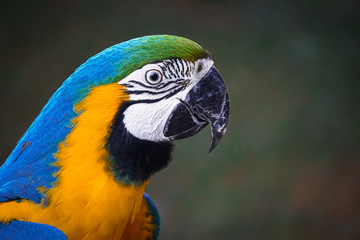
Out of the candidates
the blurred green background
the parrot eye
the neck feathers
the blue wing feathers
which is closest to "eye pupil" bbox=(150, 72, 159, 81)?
the parrot eye

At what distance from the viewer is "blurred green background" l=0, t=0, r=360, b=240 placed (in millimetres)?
4164

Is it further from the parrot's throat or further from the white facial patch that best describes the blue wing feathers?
the white facial patch

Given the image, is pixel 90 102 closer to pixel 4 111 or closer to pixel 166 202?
pixel 166 202

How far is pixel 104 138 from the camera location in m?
1.45

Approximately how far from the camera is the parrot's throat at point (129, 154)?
1.47 metres

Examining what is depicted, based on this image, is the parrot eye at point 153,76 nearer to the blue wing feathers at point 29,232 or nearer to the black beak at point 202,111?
the black beak at point 202,111

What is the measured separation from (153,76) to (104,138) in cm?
28

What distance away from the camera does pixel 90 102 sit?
1.44m

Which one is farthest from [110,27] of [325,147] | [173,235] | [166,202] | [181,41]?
[181,41]

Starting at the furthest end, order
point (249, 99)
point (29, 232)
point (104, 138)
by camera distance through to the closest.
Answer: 1. point (249, 99)
2. point (104, 138)
3. point (29, 232)

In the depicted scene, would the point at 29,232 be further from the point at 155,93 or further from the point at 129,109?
the point at 155,93

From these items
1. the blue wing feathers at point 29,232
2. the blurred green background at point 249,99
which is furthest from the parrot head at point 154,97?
the blurred green background at point 249,99

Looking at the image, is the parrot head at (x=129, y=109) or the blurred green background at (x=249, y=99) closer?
the parrot head at (x=129, y=109)

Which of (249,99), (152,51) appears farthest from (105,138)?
(249,99)
